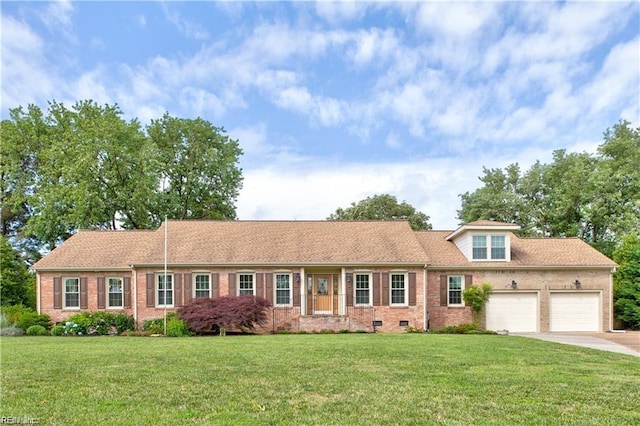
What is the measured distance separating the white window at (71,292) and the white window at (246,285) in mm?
7477

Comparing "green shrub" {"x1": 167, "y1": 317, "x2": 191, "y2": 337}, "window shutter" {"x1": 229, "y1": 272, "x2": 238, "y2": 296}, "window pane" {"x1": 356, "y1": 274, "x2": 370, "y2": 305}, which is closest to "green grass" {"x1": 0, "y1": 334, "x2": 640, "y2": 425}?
"green shrub" {"x1": 167, "y1": 317, "x2": 191, "y2": 337}

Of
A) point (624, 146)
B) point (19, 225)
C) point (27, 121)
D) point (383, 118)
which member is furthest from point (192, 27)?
point (624, 146)

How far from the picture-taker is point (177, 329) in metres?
17.8

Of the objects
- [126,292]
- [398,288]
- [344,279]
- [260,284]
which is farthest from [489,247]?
[126,292]

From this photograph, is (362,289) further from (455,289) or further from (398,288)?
(455,289)

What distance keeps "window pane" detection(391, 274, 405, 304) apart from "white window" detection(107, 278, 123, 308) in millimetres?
12534

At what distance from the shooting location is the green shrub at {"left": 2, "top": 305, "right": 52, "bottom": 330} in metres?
19.0

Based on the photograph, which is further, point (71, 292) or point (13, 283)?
point (13, 283)

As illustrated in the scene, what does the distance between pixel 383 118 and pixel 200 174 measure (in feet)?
55.4

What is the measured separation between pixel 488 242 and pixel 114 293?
1779 centimetres

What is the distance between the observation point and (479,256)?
71.1 feet

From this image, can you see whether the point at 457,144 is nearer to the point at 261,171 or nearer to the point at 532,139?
the point at 532,139

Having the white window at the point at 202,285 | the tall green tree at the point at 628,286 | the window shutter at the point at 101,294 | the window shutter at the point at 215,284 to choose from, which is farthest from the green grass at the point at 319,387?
the tall green tree at the point at 628,286

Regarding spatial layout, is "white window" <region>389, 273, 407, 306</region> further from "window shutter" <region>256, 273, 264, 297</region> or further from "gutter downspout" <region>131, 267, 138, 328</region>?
"gutter downspout" <region>131, 267, 138, 328</region>
